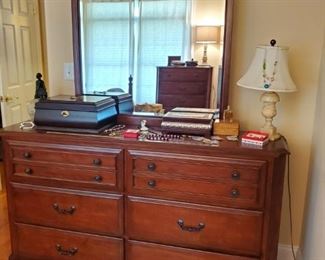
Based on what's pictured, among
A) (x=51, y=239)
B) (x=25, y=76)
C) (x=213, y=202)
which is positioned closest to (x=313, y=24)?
(x=213, y=202)

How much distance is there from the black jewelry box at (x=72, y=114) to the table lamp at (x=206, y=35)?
2.21ft

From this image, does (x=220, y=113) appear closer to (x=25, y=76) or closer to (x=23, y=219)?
(x=23, y=219)

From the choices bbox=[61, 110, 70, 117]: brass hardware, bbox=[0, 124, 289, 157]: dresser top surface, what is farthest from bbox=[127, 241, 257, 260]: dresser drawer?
bbox=[61, 110, 70, 117]: brass hardware

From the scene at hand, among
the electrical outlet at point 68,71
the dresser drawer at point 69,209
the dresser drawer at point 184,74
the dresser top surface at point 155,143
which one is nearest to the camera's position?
the dresser top surface at point 155,143

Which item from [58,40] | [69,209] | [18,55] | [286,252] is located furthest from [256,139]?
[18,55]

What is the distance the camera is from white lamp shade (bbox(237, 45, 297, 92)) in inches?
66.7

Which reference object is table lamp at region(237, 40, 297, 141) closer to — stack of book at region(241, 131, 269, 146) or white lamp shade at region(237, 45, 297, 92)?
white lamp shade at region(237, 45, 297, 92)

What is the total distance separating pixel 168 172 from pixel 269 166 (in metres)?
0.50

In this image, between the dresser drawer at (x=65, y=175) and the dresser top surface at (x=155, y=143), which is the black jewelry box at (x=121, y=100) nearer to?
the dresser top surface at (x=155, y=143)

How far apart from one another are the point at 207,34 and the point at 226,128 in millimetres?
580

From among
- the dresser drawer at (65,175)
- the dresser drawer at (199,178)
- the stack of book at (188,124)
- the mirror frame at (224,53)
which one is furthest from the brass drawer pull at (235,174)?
the dresser drawer at (65,175)

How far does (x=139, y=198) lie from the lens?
181 cm

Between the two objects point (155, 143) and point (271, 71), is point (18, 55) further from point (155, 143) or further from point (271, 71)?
point (271, 71)

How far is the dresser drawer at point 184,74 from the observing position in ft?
6.80
